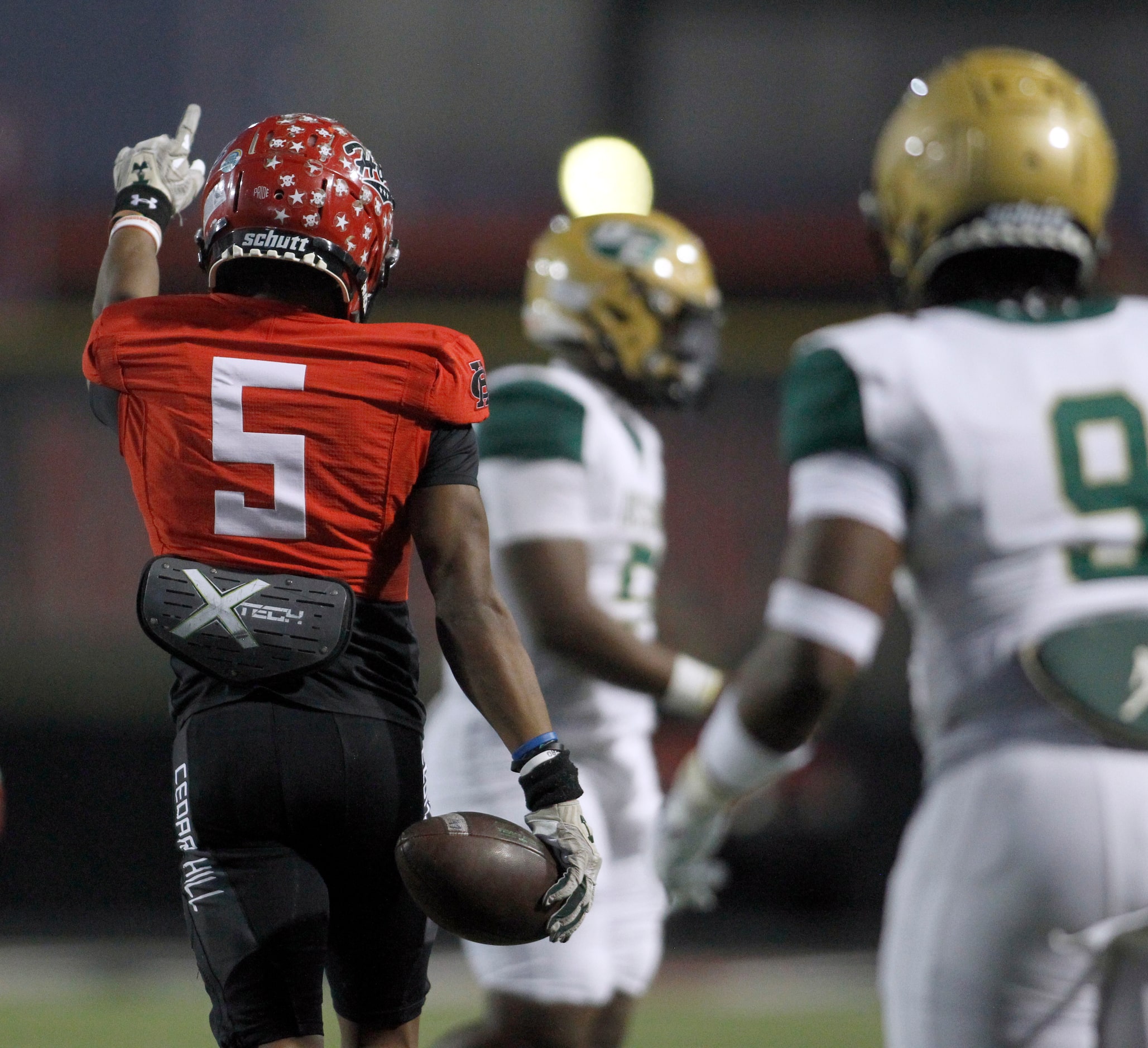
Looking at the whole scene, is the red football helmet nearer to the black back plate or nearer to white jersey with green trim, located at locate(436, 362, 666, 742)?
the black back plate

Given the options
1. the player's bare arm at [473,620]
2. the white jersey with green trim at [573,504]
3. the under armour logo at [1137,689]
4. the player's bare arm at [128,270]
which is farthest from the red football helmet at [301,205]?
the under armour logo at [1137,689]

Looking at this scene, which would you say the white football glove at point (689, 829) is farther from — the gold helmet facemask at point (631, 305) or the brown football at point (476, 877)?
the gold helmet facemask at point (631, 305)

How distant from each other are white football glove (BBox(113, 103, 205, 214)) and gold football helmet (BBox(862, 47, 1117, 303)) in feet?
3.98

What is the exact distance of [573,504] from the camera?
11.8ft

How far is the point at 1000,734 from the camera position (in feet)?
6.11

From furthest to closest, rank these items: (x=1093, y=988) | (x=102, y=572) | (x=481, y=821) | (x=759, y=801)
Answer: (x=102, y=572)
(x=759, y=801)
(x=481, y=821)
(x=1093, y=988)

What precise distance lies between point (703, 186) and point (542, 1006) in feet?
31.0

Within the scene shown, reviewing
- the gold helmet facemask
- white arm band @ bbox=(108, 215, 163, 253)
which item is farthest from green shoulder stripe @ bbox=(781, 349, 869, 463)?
the gold helmet facemask

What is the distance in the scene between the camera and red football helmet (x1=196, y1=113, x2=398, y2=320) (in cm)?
236

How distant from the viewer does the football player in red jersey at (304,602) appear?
221 centimetres

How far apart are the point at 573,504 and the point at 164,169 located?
1231 mm

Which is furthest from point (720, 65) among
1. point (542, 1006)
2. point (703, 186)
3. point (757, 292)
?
point (542, 1006)

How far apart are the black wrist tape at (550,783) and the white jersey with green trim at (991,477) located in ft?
1.78

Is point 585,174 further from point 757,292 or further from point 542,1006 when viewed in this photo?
point 757,292
